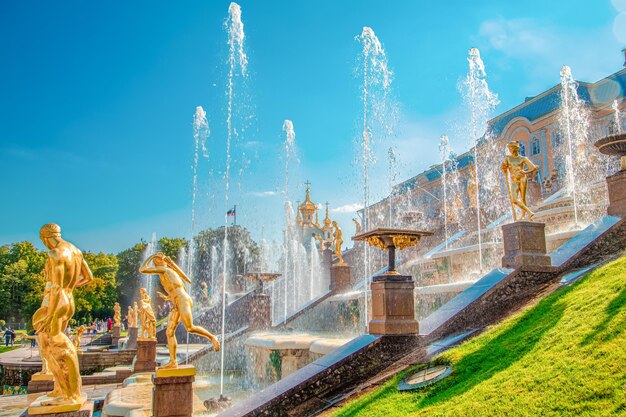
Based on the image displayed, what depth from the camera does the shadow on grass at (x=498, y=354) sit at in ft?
18.0

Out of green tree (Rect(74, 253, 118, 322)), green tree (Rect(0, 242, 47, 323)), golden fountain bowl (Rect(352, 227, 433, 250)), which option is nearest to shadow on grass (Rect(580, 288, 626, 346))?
golden fountain bowl (Rect(352, 227, 433, 250))

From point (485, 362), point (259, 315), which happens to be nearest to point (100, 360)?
point (259, 315)

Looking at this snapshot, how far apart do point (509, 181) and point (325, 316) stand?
911 cm

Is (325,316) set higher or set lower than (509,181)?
lower

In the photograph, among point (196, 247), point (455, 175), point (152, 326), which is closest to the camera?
point (152, 326)

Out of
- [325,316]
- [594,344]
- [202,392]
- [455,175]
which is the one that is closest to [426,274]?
[325,316]

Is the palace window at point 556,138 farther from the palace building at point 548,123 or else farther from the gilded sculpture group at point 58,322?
the gilded sculpture group at point 58,322

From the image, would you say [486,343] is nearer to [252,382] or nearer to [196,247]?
[252,382]

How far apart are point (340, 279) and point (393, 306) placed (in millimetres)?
11395

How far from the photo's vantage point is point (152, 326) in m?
15.9

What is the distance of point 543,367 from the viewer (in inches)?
195

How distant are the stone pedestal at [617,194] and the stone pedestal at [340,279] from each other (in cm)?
1059

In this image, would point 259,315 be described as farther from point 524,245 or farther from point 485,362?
point 485,362

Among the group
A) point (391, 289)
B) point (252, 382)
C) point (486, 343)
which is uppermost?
point (391, 289)
